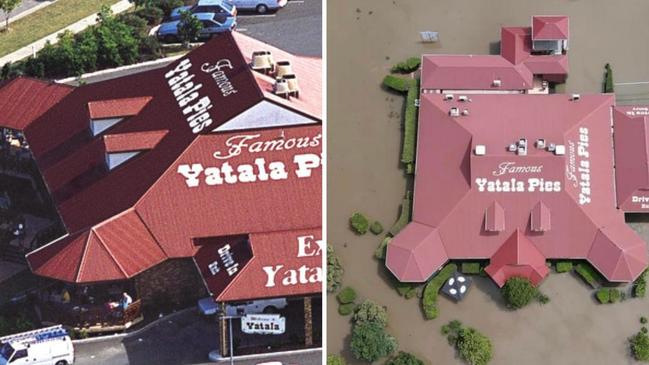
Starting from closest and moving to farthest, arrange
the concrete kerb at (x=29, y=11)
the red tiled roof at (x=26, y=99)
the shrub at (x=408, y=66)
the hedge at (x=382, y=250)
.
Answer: the red tiled roof at (x=26, y=99), the concrete kerb at (x=29, y=11), the hedge at (x=382, y=250), the shrub at (x=408, y=66)

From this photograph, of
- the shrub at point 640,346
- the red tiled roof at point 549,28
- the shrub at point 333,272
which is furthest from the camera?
the red tiled roof at point 549,28

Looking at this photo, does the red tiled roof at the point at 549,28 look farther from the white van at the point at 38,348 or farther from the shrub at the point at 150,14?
the white van at the point at 38,348

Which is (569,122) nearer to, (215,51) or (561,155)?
(561,155)

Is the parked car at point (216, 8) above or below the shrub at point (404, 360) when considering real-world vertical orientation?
above

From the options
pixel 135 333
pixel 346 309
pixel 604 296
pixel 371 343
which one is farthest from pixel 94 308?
pixel 604 296

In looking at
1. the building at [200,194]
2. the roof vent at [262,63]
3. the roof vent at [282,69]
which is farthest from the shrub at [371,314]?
the roof vent at [262,63]

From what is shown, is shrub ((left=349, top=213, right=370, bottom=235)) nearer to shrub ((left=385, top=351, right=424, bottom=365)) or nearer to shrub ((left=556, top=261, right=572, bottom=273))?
shrub ((left=385, top=351, right=424, bottom=365))

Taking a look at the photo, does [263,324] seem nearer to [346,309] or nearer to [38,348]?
[346,309]
